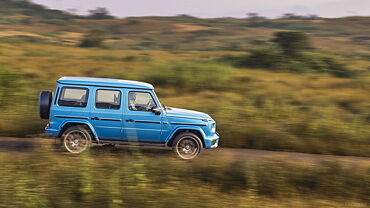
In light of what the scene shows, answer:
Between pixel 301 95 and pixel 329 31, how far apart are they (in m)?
65.3

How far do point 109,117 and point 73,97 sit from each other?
0.93 meters

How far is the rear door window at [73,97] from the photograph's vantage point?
10086 mm

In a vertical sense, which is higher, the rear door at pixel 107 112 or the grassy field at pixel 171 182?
the rear door at pixel 107 112

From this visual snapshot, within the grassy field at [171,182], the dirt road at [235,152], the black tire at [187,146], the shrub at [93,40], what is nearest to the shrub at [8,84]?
the dirt road at [235,152]

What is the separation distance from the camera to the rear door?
10.1 metres

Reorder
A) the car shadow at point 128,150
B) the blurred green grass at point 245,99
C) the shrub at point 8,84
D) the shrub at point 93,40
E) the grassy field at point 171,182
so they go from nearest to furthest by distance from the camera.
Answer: the grassy field at point 171,182 → the car shadow at point 128,150 → the blurred green grass at point 245,99 → the shrub at point 8,84 → the shrub at point 93,40

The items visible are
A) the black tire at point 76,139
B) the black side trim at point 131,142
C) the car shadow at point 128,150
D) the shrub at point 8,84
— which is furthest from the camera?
the shrub at point 8,84

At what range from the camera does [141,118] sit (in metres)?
10.1

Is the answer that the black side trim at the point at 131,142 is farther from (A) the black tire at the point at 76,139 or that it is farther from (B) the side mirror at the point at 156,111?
(B) the side mirror at the point at 156,111

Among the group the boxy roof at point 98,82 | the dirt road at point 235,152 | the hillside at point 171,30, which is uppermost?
the hillside at point 171,30

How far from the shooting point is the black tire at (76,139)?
1004 centimetres

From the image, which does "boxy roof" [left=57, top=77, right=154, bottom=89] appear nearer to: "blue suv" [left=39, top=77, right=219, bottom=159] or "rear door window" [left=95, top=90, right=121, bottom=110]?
"blue suv" [left=39, top=77, right=219, bottom=159]

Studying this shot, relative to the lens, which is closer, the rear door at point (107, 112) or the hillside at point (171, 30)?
the rear door at point (107, 112)

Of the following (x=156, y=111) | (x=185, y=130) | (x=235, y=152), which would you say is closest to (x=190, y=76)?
(x=235, y=152)
